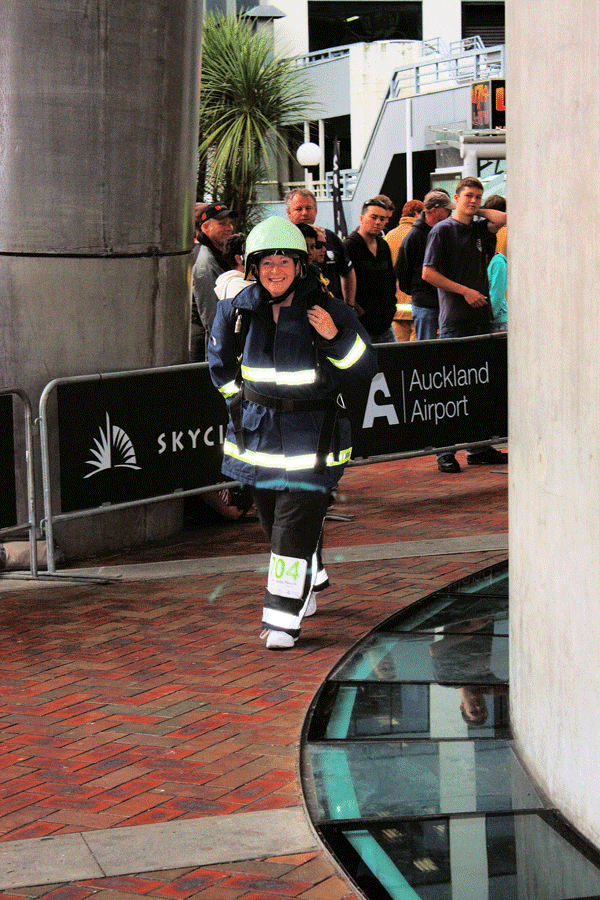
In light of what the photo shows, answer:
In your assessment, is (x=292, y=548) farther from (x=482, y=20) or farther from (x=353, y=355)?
(x=482, y=20)

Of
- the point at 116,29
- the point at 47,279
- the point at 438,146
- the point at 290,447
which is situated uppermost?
the point at 438,146

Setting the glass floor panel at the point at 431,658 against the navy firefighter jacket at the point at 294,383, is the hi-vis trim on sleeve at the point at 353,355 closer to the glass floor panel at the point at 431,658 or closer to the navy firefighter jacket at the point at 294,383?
the navy firefighter jacket at the point at 294,383

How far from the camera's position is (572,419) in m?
3.58

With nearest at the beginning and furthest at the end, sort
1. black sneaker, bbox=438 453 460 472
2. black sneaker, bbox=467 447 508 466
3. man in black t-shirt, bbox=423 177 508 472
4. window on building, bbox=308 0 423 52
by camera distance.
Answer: man in black t-shirt, bbox=423 177 508 472
black sneaker, bbox=438 453 460 472
black sneaker, bbox=467 447 508 466
window on building, bbox=308 0 423 52

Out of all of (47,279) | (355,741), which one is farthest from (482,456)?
(355,741)

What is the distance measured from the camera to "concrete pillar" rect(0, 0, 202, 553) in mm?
7504

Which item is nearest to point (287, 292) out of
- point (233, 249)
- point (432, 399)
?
point (233, 249)

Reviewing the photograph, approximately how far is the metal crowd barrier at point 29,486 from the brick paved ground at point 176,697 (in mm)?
289

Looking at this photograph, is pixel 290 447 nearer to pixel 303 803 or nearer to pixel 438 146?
pixel 303 803

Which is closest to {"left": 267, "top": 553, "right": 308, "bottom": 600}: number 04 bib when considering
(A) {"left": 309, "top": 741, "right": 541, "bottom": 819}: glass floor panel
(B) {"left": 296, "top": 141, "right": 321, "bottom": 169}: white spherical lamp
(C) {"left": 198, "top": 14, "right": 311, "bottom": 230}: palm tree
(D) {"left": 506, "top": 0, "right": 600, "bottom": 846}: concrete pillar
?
(A) {"left": 309, "top": 741, "right": 541, "bottom": 819}: glass floor panel

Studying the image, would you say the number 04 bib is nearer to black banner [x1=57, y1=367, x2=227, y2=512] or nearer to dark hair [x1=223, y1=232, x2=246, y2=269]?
black banner [x1=57, y1=367, x2=227, y2=512]

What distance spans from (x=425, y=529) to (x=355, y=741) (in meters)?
4.12

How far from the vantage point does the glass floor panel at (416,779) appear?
154 inches

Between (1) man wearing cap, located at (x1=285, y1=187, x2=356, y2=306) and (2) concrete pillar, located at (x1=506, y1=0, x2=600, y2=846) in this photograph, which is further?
(1) man wearing cap, located at (x1=285, y1=187, x2=356, y2=306)
